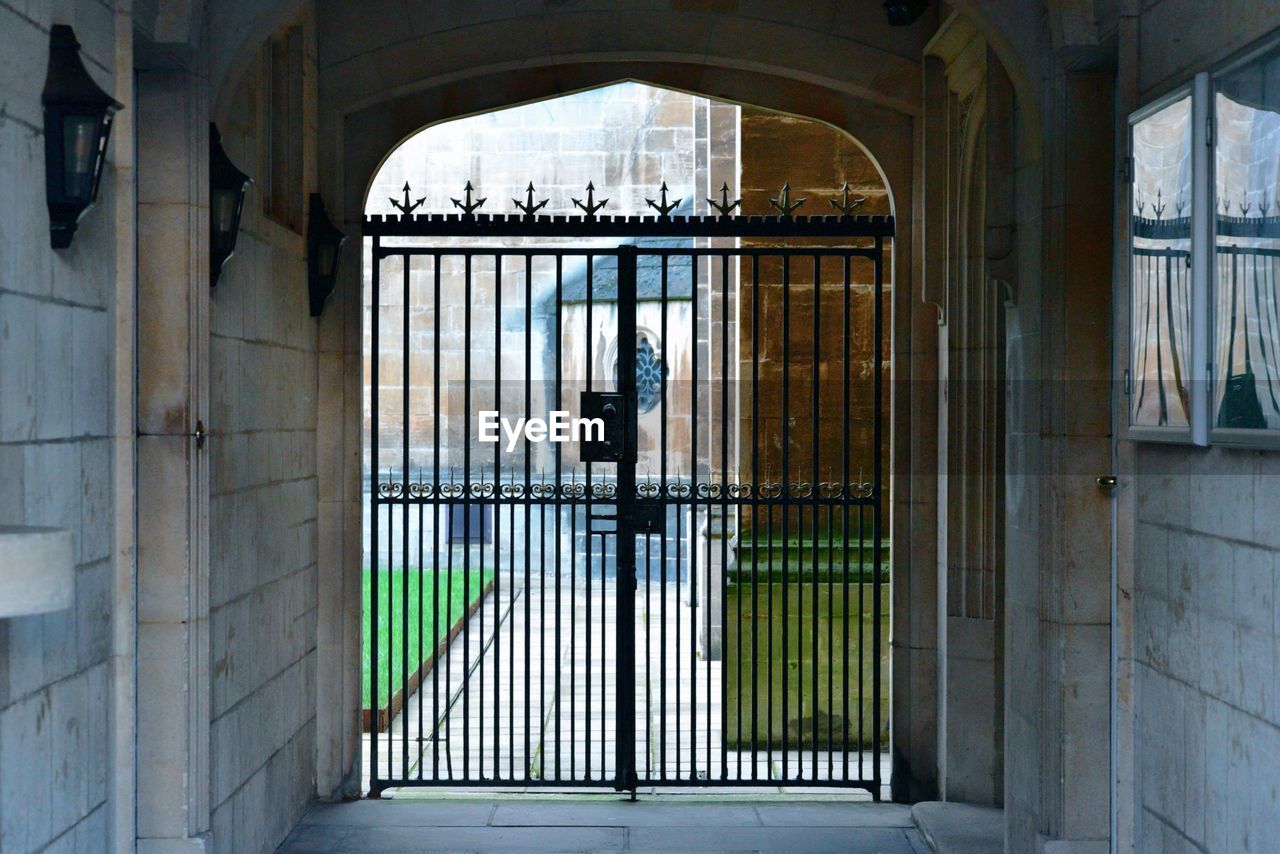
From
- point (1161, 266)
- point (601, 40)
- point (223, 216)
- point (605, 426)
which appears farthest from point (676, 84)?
point (1161, 266)

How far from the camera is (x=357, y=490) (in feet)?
21.1

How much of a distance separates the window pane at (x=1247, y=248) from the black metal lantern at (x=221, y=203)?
2910 mm

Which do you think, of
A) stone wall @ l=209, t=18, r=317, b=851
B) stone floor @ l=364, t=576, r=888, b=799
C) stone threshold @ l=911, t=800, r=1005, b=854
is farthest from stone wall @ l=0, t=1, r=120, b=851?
stone threshold @ l=911, t=800, r=1005, b=854

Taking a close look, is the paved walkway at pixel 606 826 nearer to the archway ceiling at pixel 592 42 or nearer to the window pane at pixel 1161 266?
the window pane at pixel 1161 266

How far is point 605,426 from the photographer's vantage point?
6.36 m

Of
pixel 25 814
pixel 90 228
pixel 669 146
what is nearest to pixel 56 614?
pixel 25 814

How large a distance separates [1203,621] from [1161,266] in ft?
3.02

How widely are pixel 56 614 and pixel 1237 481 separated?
2.78m

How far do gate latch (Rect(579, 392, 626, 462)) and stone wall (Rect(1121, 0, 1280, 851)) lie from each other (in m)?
2.78

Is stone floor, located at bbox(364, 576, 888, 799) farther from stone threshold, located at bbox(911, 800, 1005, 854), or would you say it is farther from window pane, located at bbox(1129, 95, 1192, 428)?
window pane, located at bbox(1129, 95, 1192, 428)

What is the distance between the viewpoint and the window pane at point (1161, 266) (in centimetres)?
338

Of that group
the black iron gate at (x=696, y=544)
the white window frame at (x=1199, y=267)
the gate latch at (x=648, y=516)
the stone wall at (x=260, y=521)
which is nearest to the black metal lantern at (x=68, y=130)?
the stone wall at (x=260, y=521)

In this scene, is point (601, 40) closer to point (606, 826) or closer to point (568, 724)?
point (606, 826)

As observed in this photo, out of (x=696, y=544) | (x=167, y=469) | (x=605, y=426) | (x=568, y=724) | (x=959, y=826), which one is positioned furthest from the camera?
(x=568, y=724)
